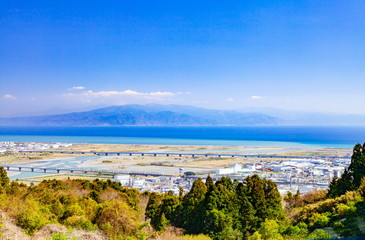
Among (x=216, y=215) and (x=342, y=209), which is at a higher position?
(x=342, y=209)

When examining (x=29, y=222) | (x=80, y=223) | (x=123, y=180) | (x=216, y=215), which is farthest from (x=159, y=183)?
(x=29, y=222)

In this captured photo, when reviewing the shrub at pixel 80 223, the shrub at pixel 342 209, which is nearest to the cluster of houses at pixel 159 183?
the shrub at pixel 342 209

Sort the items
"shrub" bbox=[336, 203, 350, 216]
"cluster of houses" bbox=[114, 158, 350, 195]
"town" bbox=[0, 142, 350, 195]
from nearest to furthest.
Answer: "shrub" bbox=[336, 203, 350, 216] → "cluster of houses" bbox=[114, 158, 350, 195] → "town" bbox=[0, 142, 350, 195]

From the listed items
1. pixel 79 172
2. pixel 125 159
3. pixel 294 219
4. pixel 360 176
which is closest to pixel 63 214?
pixel 294 219

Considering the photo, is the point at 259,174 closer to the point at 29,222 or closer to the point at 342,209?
the point at 342,209

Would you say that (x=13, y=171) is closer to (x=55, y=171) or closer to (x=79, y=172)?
(x=55, y=171)

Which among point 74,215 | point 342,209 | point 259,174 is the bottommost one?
point 259,174

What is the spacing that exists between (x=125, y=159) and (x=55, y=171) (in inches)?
397

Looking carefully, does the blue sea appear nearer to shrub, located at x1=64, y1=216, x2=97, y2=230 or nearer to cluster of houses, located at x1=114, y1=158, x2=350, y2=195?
cluster of houses, located at x1=114, y1=158, x2=350, y2=195

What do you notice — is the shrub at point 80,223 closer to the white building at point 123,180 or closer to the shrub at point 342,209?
the shrub at point 342,209

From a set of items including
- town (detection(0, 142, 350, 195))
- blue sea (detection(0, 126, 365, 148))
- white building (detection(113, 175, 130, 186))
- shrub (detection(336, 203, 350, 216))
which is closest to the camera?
shrub (detection(336, 203, 350, 216))

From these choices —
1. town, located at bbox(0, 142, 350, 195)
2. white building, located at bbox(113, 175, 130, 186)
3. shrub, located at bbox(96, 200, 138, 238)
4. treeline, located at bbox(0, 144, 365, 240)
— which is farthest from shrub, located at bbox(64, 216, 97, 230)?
white building, located at bbox(113, 175, 130, 186)

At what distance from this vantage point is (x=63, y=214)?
788 centimetres

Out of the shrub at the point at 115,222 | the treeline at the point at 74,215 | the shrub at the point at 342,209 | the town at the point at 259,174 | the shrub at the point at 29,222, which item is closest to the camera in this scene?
the shrub at the point at 29,222
